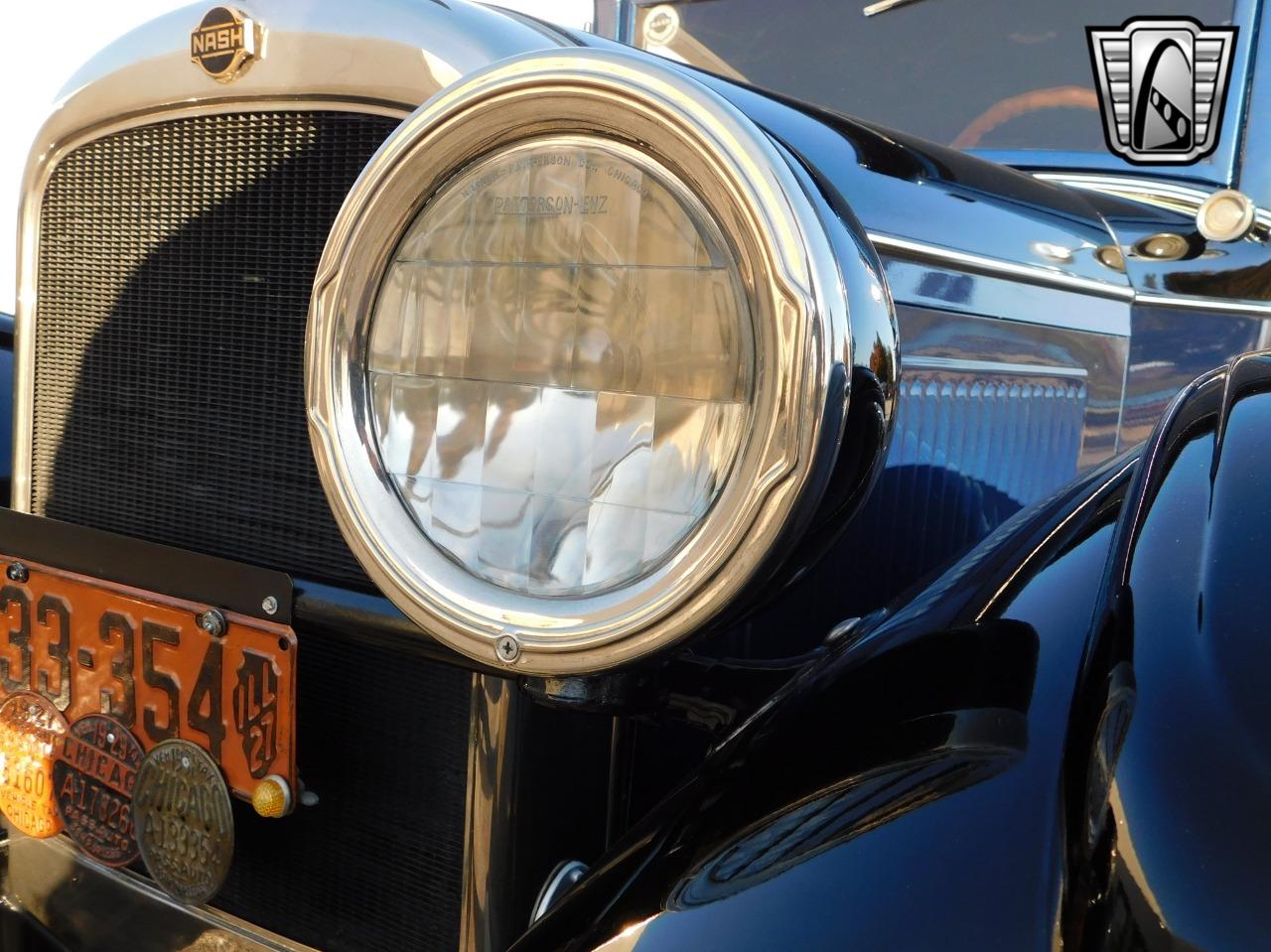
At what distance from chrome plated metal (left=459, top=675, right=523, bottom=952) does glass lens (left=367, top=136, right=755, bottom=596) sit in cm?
26

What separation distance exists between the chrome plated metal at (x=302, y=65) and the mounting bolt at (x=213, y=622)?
47 cm

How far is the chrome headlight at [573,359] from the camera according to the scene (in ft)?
2.42

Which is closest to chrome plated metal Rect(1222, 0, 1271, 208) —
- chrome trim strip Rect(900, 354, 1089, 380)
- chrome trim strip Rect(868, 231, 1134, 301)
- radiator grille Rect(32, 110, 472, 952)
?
chrome trim strip Rect(868, 231, 1134, 301)

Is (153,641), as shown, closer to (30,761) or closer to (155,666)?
(155,666)

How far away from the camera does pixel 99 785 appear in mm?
1319

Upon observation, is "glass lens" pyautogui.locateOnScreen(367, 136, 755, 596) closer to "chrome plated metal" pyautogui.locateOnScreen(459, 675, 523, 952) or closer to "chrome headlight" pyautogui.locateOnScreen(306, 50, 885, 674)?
"chrome headlight" pyautogui.locateOnScreen(306, 50, 885, 674)

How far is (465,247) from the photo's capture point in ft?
2.83

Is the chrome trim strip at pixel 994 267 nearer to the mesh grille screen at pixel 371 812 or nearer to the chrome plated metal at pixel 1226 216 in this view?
the chrome plated metal at pixel 1226 216

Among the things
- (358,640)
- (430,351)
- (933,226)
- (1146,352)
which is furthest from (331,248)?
(1146,352)

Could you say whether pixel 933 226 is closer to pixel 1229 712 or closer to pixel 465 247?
pixel 465 247

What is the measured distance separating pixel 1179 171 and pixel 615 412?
3.94ft

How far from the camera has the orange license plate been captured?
1.14 metres

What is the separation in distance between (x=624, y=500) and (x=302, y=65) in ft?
→ 1.87

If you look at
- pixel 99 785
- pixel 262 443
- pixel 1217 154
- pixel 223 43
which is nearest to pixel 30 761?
pixel 99 785
